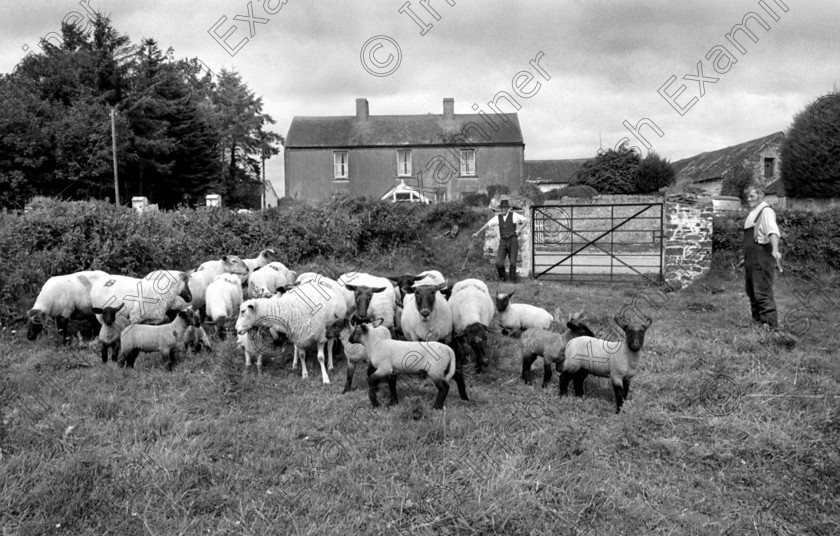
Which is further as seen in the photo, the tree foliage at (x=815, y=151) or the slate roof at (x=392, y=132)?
the slate roof at (x=392, y=132)

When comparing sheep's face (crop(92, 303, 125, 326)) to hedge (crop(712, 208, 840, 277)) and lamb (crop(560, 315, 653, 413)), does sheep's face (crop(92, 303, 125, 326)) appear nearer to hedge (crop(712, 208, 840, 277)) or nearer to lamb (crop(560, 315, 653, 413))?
lamb (crop(560, 315, 653, 413))

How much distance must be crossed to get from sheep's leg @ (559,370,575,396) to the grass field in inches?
9.3

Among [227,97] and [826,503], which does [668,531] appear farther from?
[227,97]

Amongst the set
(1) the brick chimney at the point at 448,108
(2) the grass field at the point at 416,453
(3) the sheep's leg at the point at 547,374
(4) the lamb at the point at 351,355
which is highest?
(1) the brick chimney at the point at 448,108

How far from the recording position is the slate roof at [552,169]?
49.3 metres

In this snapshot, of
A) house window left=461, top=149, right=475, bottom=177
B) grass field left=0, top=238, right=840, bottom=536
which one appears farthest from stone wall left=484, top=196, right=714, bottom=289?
house window left=461, top=149, right=475, bottom=177

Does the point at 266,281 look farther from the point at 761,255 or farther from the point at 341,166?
the point at 341,166

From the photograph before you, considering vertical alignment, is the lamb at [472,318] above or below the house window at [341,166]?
below

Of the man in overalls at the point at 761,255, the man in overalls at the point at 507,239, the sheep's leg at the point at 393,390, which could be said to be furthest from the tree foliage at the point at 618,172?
the sheep's leg at the point at 393,390

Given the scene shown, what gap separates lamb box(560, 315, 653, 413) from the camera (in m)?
5.73

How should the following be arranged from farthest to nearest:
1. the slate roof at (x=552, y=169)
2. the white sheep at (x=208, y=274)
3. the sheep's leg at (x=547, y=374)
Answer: the slate roof at (x=552, y=169), the white sheep at (x=208, y=274), the sheep's leg at (x=547, y=374)

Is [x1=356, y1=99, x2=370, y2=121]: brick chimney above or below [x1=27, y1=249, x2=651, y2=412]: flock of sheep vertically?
above

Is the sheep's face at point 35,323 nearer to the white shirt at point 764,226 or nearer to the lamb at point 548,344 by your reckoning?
the lamb at point 548,344

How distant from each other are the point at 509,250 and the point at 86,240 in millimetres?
9570
